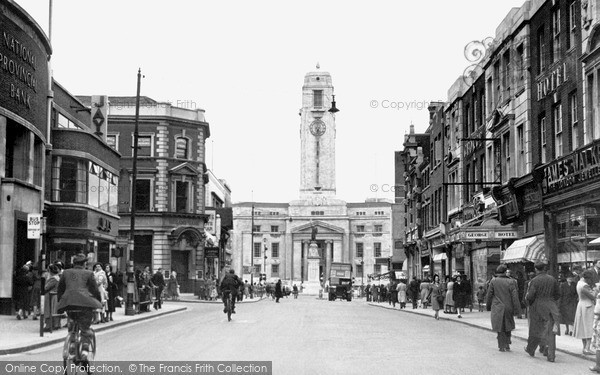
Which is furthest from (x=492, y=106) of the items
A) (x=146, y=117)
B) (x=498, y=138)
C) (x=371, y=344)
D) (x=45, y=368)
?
(x=146, y=117)

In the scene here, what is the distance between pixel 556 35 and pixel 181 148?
1805 inches

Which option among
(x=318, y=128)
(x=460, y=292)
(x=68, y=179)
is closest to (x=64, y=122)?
(x=68, y=179)

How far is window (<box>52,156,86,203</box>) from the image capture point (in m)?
39.2

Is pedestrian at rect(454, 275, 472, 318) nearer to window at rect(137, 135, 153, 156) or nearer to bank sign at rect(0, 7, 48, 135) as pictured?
bank sign at rect(0, 7, 48, 135)

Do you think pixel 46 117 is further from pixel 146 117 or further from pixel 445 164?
pixel 146 117

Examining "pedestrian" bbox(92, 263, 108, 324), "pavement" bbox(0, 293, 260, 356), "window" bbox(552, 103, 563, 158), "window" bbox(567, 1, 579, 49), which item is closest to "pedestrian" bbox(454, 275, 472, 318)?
"window" bbox(552, 103, 563, 158)

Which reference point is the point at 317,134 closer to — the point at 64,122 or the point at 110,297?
the point at 64,122

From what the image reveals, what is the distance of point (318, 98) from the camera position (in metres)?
152

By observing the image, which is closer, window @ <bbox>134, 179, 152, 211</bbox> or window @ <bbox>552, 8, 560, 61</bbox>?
window @ <bbox>552, 8, 560, 61</bbox>

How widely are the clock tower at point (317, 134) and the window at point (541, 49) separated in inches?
4457

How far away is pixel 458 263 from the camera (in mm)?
48500

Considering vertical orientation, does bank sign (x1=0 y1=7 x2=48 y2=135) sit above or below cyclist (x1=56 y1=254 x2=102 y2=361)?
above

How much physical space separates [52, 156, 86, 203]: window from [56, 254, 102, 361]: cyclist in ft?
88.1

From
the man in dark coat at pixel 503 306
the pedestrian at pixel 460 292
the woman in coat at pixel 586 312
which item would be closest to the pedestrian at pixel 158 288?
the pedestrian at pixel 460 292
